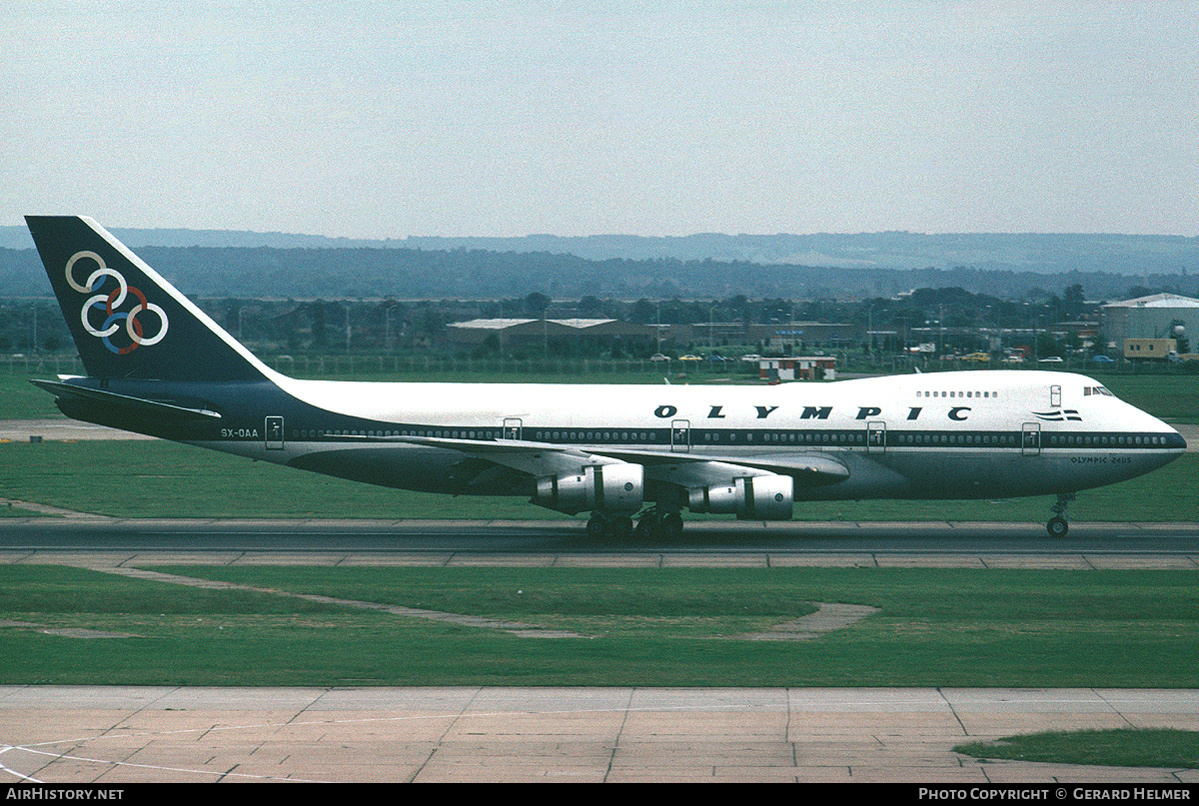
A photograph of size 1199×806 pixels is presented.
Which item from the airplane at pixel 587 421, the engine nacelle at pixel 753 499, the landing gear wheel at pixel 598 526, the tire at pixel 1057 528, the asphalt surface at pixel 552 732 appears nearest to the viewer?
the asphalt surface at pixel 552 732

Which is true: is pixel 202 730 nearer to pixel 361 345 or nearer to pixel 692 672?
pixel 692 672

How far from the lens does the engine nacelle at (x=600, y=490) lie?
1606 inches

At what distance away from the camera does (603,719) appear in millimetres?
21234

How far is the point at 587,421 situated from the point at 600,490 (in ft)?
9.76

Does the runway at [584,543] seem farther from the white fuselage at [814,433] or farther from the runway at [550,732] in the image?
the runway at [550,732]

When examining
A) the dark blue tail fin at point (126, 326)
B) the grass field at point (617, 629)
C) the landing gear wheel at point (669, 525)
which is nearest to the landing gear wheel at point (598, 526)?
the landing gear wheel at point (669, 525)

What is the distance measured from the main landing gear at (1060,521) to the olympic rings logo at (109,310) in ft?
92.4

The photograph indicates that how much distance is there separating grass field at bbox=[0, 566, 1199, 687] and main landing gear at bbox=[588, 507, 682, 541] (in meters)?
5.83

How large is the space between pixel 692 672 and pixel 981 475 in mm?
21258

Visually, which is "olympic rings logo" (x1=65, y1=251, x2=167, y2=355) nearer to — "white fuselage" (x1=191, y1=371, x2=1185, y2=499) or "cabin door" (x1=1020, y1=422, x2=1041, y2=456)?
"white fuselage" (x1=191, y1=371, x2=1185, y2=499)

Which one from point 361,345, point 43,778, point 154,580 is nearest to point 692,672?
point 43,778

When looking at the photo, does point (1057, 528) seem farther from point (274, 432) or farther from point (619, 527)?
point (274, 432)

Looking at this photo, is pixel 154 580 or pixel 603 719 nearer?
pixel 603 719
